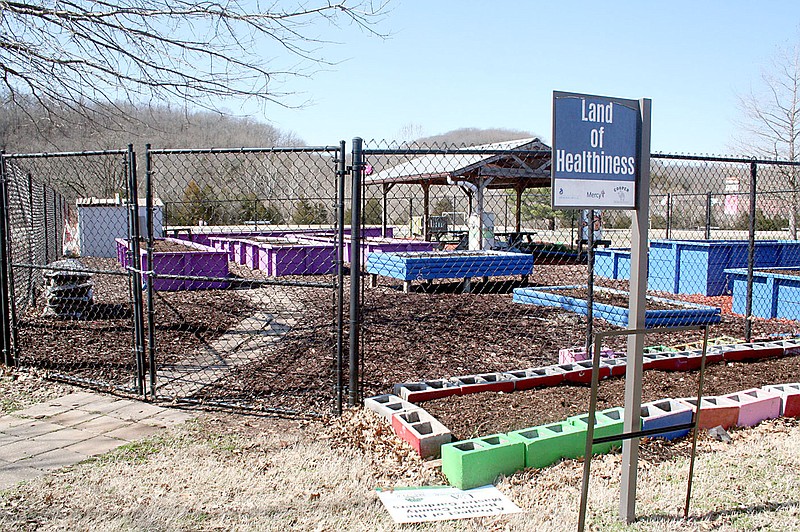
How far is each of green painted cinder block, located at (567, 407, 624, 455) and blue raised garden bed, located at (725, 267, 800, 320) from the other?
5.45 meters

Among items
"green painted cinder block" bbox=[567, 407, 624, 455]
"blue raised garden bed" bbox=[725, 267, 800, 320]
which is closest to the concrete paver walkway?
"green painted cinder block" bbox=[567, 407, 624, 455]

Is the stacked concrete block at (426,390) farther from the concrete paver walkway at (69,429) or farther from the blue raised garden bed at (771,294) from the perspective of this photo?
the blue raised garden bed at (771,294)

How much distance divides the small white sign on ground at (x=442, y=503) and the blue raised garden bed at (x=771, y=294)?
659 centimetres

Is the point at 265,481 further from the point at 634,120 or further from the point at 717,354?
the point at 717,354

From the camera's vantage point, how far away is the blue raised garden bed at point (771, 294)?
8.76 metres

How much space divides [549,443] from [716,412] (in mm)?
1352

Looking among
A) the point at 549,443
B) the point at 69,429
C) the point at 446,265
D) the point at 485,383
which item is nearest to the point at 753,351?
the point at 485,383

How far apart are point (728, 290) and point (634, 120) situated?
31.7 ft

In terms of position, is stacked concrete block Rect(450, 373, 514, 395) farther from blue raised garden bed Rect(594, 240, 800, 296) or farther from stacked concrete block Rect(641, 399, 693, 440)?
blue raised garden bed Rect(594, 240, 800, 296)

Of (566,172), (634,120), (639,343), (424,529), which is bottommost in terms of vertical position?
(424,529)

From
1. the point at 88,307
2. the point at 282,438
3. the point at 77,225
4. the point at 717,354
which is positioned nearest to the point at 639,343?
the point at 282,438

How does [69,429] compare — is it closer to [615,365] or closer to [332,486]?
[332,486]

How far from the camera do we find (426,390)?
183 inches

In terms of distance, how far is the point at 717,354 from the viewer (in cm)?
575
